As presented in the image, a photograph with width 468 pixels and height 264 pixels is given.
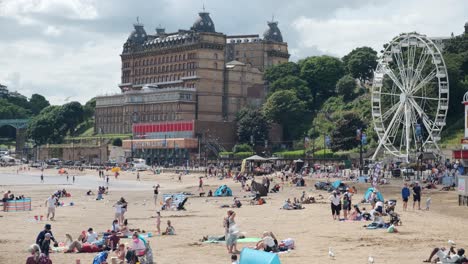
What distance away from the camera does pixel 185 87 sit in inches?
5295

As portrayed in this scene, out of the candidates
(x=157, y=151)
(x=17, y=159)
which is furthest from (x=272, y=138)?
(x=17, y=159)

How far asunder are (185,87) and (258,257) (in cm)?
11571

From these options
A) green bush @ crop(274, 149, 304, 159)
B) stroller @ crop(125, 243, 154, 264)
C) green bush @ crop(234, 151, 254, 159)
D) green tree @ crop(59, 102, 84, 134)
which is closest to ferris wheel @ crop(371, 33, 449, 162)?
green bush @ crop(274, 149, 304, 159)

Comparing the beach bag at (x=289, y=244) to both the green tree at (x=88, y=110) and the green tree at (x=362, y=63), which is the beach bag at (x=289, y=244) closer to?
the green tree at (x=362, y=63)

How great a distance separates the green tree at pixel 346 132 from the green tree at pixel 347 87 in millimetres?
21442

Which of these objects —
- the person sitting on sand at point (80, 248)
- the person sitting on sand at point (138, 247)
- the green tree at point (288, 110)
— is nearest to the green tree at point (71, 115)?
the green tree at point (288, 110)

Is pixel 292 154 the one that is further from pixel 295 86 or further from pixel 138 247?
pixel 138 247

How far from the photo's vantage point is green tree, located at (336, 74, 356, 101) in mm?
114688

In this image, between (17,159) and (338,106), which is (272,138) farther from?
(17,159)

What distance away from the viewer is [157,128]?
124m

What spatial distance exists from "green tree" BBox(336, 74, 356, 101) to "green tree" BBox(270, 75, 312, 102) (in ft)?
22.5

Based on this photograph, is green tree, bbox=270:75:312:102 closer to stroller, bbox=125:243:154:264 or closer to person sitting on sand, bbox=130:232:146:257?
person sitting on sand, bbox=130:232:146:257

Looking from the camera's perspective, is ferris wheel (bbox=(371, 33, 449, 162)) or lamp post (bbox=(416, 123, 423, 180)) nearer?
lamp post (bbox=(416, 123, 423, 180))

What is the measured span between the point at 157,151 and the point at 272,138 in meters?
19.1
